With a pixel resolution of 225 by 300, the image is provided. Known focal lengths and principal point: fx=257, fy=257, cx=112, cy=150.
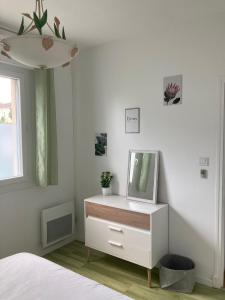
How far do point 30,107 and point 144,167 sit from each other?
1.49 meters

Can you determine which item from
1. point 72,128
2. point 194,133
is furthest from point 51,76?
point 194,133

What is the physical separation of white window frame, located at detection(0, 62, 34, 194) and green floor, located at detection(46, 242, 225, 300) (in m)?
1.05

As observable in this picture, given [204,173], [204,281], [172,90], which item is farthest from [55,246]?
[172,90]

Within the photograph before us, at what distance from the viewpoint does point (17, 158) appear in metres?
2.98

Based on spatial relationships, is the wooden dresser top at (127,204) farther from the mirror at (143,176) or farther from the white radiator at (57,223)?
the white radiator at (57,223)

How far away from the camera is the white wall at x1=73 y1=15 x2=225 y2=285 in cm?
249

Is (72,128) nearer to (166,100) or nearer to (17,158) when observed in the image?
(17,158)

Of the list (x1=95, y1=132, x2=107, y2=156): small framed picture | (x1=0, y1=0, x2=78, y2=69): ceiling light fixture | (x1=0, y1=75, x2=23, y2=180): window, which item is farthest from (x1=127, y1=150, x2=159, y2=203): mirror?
(x1=0, y1=0, x2=78, y2=69): ceiling light fixture

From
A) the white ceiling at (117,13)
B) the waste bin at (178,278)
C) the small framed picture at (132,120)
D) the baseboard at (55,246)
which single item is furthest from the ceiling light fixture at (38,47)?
the baseboard at (55,246)

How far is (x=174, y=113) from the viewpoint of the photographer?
106 inches

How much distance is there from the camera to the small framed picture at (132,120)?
296 cm

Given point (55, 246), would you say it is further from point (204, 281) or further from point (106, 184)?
point (204, 281)

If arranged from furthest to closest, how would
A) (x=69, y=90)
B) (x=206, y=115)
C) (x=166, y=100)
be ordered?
1. (x=69, y=90)
2. (x=166, y=100)
3. (x=206, y=115)

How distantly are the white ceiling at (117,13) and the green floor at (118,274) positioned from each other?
261 cm
